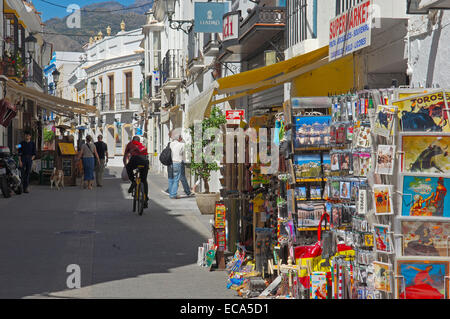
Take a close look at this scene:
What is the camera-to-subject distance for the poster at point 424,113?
17.2 ft

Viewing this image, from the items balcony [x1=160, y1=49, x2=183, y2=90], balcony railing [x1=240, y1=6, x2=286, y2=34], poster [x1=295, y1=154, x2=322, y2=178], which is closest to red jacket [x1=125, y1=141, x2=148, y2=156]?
balcony railing [x1=240, y1=6, x2=286, y2=34]

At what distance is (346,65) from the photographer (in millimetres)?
9992

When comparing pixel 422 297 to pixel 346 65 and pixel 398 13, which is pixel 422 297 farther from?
pixel 346 65

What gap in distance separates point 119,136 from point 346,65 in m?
46.7

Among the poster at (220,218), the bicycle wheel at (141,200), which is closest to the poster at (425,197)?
the poster at (220,218)

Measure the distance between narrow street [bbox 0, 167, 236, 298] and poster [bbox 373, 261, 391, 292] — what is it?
2.44m

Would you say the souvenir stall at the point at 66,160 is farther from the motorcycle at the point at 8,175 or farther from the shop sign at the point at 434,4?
the shop sign at the point at 434,4

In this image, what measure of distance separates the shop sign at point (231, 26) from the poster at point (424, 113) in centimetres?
1064

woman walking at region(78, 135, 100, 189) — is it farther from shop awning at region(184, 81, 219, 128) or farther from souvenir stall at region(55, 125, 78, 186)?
shop awning at region(184, 81, 219, 128)

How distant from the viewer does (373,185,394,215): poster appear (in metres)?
5.33

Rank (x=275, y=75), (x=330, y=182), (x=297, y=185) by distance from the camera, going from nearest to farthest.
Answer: (x=330, y=182)
(x=297, y=185)
(x=275, y=75)

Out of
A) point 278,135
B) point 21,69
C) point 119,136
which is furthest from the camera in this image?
point 119,136

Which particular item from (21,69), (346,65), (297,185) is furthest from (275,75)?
(21,69)

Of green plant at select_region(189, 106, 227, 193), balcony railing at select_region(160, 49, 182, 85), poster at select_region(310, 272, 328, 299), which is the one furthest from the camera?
balcony railing at select_region(160, 49, 182, 85)
